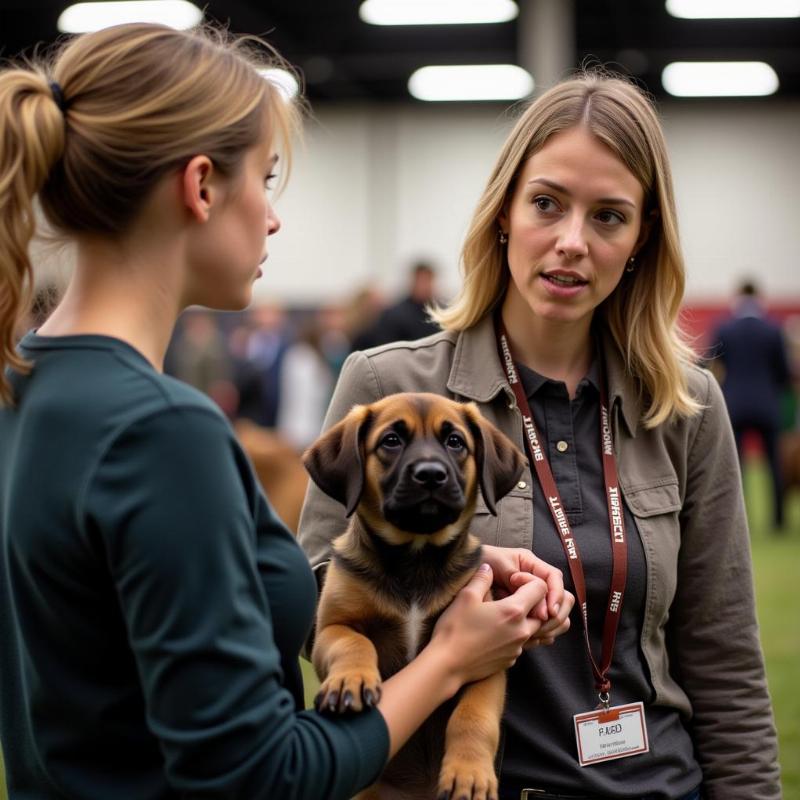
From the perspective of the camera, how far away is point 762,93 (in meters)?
20.8

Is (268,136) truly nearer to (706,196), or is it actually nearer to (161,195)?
(161,195)

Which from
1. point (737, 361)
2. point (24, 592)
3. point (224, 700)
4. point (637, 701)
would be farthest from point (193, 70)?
point (737, 361)

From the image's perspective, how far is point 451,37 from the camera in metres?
18.5

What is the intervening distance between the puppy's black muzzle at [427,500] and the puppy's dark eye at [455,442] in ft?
0.21

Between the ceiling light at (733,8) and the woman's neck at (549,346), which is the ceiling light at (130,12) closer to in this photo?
the ceiling light at (733,8)

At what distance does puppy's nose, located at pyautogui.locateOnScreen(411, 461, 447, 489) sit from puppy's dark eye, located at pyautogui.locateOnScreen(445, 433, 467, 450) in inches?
2.9

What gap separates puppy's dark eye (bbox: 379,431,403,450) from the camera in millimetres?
2740

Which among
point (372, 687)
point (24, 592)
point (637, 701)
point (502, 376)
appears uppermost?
point (502, 376)

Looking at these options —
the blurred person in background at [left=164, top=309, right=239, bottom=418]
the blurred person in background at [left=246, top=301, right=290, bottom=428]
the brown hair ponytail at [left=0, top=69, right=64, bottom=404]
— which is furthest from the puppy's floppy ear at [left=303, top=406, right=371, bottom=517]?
the blurred person in background at [left=164, top=309, right=239, bottom=418]

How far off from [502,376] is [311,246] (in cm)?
2047

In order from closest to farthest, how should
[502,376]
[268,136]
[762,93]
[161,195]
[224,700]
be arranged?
1. [224,700]
2. [161,195]
3. [268,136]
4. [502,376]
5. [762,93]

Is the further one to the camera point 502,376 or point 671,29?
point 671,29

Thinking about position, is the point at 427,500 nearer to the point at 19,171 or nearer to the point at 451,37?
the point at 19,171

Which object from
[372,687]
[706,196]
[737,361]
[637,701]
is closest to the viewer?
[372,687]
